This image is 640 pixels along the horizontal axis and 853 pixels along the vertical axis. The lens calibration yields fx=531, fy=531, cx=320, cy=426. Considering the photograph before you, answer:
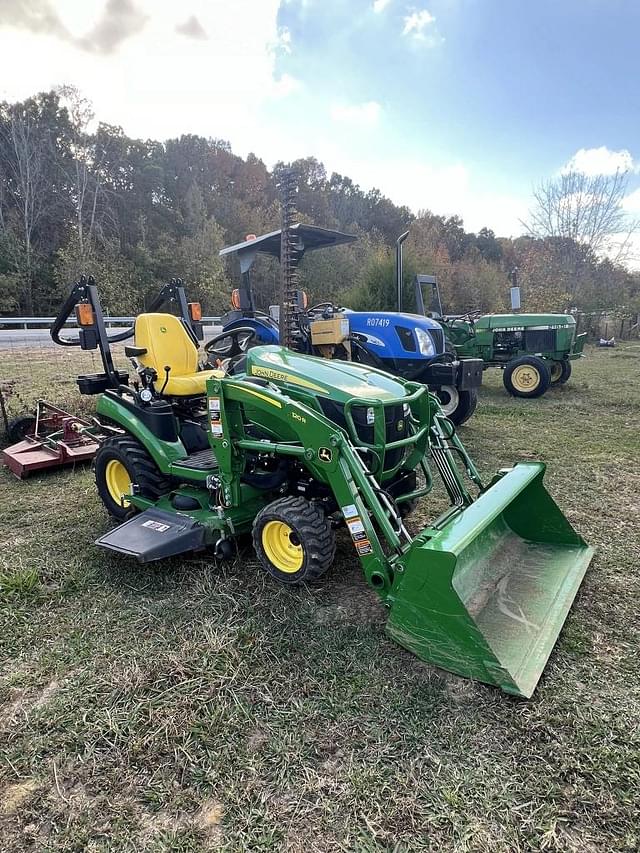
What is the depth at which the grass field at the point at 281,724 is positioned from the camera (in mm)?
1619

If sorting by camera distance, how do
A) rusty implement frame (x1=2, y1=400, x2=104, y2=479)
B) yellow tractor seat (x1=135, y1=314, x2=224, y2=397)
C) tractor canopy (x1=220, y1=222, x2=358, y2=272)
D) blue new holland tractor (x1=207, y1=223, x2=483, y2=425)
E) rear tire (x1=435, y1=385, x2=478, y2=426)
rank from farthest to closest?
1. rear tire (x1=435, y1=385, x2=478, y2=426)
2. blue new holland tractor (x1=207, y1=223, x2=483, y2=425)
3. tractor canopy (x1=220, y1=222, x2=358, y2=272)
4. rusty implement frame (x1=2, y1=400, x2=104, y2=479)
5. yellow tractor seat (x1=135, y1=314, x2=224, y2=397)

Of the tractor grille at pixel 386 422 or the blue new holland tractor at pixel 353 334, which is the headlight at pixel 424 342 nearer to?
the blue new holland tractor at pixel 353 334

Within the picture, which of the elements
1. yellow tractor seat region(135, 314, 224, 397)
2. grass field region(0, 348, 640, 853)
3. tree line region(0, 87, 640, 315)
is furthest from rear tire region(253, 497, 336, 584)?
tree line region(0, 87, 640, 315)

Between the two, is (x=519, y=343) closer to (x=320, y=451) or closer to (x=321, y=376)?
(x=321, y=376)

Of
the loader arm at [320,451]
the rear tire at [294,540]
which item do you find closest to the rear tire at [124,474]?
the loader arm at [320,451]

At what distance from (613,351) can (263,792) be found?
18702mm

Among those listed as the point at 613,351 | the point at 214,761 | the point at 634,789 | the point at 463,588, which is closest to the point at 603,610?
the point at 463,588

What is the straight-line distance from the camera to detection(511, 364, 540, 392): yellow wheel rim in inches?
356

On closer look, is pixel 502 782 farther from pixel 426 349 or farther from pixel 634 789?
pixel 426 349

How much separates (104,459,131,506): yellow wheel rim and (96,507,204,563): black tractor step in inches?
28.2

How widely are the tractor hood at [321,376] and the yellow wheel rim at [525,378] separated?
6.50 m

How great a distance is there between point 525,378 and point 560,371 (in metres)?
1.25

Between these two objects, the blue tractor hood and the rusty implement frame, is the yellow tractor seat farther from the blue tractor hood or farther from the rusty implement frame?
the blue tractor hood

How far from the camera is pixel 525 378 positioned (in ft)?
30.1
